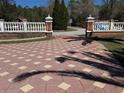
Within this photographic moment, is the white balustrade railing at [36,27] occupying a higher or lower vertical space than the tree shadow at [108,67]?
higher

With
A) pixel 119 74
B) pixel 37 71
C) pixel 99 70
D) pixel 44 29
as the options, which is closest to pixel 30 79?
pixel 37 71

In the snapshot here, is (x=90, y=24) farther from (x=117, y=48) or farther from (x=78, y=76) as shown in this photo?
(x=78, y=76)

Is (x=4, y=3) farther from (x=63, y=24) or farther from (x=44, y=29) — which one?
(x=44, y=29)

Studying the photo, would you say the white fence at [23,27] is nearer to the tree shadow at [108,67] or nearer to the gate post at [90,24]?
the gate post at [90,24]

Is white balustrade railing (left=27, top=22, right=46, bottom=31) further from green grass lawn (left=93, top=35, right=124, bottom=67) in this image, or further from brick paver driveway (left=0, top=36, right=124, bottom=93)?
brick paver driveway (left=0, top=36, right=124, bottom=93)

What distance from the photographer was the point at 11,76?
15.3ft

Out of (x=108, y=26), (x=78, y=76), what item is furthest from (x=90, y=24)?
(x=78, y=76)

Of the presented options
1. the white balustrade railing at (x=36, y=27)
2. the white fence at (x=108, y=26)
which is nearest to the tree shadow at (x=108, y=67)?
the white balustrade railing at (x=36, y=27)

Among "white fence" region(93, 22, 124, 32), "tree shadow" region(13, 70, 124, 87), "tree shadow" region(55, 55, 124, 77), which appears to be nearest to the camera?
"tree shadow" region(13, 70, 124, 87)

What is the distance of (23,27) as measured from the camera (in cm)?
1341

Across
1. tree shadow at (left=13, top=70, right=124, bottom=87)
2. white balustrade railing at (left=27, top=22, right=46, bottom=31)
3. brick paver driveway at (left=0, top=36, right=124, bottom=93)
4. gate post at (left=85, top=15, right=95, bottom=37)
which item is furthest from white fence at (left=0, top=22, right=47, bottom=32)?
tree shadow at (left=13, top=70, right=124, bottom=87)

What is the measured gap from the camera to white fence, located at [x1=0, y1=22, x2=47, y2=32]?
43.5 feet

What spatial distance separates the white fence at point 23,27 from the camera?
1326 centimetres

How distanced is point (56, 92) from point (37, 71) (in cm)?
152
